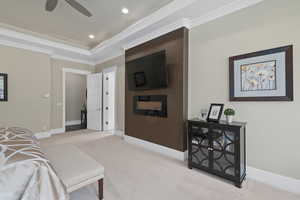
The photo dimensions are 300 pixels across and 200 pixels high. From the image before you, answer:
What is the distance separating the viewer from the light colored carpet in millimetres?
1714

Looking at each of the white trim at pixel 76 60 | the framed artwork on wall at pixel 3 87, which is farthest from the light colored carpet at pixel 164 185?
the white trim at pixel 76 60

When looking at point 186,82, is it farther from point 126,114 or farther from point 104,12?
point 104,12

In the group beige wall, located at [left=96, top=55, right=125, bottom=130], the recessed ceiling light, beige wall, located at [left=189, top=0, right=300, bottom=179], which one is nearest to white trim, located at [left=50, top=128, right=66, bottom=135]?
beige wall, located at [left=96, top=55, right=125, bottom=130]

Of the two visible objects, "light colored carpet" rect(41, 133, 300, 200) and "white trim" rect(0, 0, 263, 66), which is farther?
"white trim" rect(0, 0, 263, 66)

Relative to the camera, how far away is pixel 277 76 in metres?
1.91

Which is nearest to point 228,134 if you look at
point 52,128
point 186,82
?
point 186,82

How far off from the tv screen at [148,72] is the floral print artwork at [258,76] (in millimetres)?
1357

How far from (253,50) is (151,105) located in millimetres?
2168

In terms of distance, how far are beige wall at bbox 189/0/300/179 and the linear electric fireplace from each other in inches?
30.0

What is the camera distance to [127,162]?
265cm

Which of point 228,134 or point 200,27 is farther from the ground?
point 200,27

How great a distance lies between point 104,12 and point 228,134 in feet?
10.9

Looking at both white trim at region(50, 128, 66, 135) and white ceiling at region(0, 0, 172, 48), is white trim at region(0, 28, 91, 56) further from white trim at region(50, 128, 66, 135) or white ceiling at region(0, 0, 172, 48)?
white trim at region(50, 128, 66, 135)

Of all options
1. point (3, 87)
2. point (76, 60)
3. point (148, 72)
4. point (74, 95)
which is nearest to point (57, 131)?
point (3, 87)
